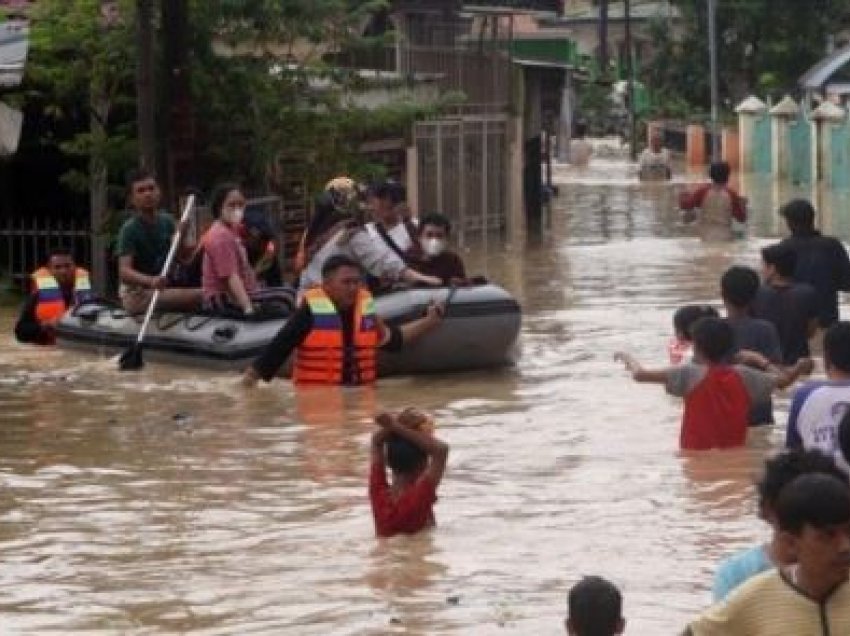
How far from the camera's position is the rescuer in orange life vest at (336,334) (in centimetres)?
1545

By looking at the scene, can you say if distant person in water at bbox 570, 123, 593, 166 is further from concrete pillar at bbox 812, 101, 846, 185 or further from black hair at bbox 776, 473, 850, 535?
black hair at bbox 776, 473, 850, 535

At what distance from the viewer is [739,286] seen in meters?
12.5

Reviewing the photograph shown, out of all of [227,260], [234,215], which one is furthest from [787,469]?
[234,215]

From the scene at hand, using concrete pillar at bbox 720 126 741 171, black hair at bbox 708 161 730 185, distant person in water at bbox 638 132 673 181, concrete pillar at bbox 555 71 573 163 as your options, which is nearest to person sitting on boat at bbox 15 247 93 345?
black hair at bbox 708 161 730 185

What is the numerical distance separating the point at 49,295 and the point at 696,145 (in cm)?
4448

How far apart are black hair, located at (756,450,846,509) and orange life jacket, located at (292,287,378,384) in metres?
9.29

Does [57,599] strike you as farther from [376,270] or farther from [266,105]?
[266,105]

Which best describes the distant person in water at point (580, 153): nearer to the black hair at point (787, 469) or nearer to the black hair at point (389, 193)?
the black hair at point (389, 193)

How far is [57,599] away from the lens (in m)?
9.63

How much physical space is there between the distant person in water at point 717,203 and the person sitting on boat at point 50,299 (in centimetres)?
695

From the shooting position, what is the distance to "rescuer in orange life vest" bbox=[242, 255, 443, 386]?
1545cm

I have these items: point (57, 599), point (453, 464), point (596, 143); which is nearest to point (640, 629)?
point (57, 599)

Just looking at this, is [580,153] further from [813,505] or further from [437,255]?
[813,505]

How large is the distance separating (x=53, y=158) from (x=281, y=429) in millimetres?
10621
